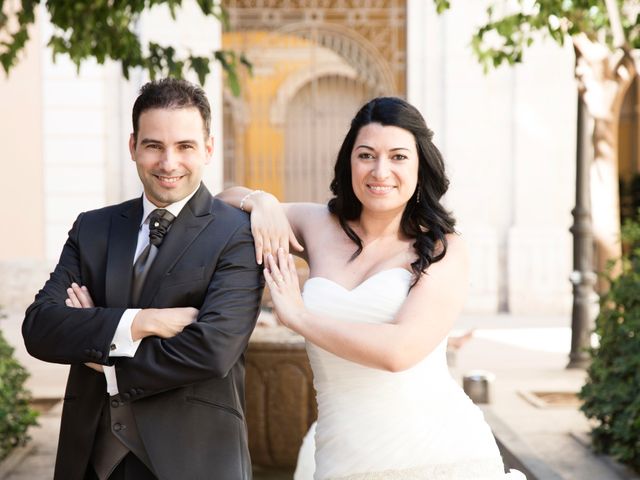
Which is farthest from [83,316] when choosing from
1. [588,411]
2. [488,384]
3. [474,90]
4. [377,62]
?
[474,90]

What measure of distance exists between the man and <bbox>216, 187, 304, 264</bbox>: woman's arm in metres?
0.05

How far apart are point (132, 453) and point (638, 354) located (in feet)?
12.5

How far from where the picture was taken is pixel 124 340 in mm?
2758

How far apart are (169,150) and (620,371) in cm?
405

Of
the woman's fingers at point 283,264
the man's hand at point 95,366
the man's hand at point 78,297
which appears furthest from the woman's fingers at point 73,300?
the woman's fingers at point 283,264

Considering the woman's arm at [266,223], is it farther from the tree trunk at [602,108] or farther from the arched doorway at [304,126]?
the arched doorway at [304,126]

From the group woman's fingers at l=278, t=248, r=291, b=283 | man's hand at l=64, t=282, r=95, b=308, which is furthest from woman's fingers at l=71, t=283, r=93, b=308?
woman's fingers at l=278, t=248, r=291, b=283

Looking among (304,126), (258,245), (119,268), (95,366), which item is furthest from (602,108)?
(95,366)

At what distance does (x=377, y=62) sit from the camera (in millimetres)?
14836

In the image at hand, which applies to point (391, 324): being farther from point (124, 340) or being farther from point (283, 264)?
point (124, 340)

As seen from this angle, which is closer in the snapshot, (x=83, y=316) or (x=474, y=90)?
(x=83, y=316)

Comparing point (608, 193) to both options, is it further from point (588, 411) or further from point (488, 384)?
point (588, 411)

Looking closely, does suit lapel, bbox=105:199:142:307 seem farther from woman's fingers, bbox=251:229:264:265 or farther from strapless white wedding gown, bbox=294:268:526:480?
strapless white wedding gown, bbox=294:268:526:480

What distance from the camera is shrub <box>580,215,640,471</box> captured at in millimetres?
5766
